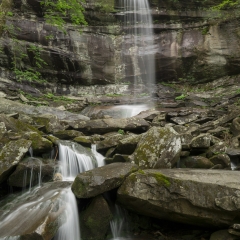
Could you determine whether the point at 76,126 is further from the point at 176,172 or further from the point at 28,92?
the point at 28,92

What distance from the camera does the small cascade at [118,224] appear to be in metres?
4.33

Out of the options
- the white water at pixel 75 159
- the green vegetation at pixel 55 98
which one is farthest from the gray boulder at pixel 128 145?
the green vegetation at pixel 55 98

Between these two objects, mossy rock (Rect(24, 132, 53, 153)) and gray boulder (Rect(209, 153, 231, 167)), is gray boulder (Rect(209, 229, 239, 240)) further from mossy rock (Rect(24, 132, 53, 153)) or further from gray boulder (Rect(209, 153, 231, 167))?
mossy rock (Rect(24, 132, 53, 153))

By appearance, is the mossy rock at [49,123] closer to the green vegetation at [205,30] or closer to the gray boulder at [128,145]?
the gray boulder at [128,145]

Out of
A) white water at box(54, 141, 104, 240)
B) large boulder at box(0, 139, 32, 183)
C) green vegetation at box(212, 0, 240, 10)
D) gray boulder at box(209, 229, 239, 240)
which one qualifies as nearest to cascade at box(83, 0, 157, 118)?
green vegetation at box(212, 0, 240, 10)

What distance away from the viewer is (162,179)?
4.09 m

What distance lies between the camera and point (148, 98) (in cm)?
1711

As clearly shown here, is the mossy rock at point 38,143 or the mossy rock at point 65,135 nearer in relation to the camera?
the mossy rock at point 38,143

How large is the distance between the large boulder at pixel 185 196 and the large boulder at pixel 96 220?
0.36 m

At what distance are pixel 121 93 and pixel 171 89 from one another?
3.97 meters

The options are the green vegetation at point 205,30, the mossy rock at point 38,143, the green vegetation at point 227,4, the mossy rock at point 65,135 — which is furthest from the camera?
the green vegetation at point 205,30

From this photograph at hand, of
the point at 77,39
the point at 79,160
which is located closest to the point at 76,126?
the point at 79,160

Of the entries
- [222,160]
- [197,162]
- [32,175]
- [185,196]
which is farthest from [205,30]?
[32,175]

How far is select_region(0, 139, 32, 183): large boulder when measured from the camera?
4910 mm
